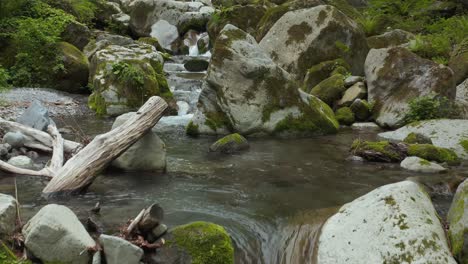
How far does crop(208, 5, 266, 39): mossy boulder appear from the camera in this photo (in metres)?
20.6

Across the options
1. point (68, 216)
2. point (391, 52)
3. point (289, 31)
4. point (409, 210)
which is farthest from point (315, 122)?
point (68, 216)

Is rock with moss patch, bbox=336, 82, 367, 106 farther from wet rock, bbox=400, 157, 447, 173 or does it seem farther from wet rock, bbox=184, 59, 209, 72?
wet rock, bbox=184, 59, 209, 72

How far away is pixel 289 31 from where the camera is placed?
1534 centimetres

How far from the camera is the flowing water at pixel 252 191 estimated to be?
5133mm

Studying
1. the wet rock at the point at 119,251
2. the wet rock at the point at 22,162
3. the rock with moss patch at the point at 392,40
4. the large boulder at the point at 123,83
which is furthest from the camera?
the rock with moss patch at the point at 392,40

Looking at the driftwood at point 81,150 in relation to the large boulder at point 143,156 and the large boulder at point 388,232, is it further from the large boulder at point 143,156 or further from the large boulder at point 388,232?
the large boulder at point 388,232

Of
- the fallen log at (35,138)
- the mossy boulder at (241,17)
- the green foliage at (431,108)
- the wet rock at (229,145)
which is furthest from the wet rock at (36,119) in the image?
the mossy boulder at (241,17)

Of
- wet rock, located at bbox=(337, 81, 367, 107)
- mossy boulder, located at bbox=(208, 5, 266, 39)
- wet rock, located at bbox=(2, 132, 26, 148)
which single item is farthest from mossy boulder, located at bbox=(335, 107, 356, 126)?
mossy boulder, located at bbox=(208, 5, 266, 39)

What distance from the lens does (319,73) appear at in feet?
48.7

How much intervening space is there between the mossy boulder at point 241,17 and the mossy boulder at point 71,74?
686cm

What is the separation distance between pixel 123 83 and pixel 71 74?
3964mm

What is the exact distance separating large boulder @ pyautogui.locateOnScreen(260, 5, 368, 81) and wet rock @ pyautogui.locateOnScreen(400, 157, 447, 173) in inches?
293

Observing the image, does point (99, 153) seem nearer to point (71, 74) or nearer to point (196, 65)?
point (71, 74)

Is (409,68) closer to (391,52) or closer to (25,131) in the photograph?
(391,52)
